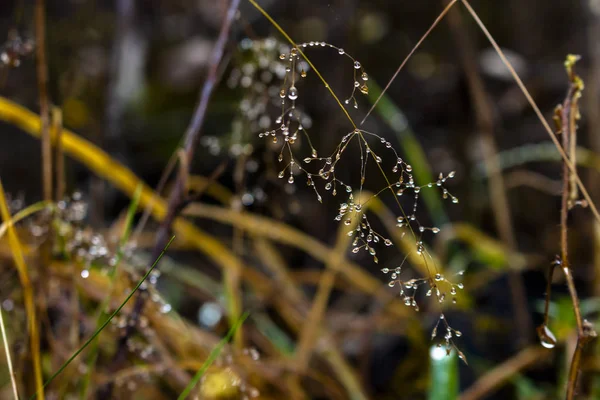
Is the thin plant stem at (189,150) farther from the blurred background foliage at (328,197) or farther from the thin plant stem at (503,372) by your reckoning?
the thin plant stem at (503,372)

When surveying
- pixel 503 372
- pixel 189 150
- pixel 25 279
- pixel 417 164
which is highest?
pixel 417 164

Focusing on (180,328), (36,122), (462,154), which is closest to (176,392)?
(180,328)

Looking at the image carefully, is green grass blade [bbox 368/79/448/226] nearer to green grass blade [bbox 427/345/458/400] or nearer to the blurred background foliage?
the blurred background foliage

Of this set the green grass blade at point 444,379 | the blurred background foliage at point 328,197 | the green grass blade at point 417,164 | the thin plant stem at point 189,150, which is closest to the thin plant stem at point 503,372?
the blurred background foliage at point 328,197

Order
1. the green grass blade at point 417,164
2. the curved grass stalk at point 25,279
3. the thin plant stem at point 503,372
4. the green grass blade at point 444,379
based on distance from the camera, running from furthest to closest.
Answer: the green grass blade at point 417,164 → the thin plant stem at point 503,372 → the green grass blade at point 444,379 → the curved grass stalk at point 25,279

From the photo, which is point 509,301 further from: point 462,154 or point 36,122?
point 36,122

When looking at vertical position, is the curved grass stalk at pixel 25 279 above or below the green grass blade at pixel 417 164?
below

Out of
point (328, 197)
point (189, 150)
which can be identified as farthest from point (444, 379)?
point (328, 197)

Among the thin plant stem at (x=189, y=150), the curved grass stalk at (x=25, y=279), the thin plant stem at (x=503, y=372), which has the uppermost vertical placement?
the thin plant stem at (x=189, y=150)

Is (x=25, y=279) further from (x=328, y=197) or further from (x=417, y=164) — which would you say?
(x=328, y=197)

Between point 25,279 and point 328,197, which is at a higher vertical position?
point 328,197
